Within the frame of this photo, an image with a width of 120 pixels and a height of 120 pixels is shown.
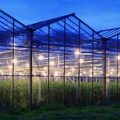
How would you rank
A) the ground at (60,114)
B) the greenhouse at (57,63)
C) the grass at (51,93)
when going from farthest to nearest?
the greenhouse at (57,63) < the grass at (51,93) < the ground at (60,114)

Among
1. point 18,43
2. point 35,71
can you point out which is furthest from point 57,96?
point 18,43

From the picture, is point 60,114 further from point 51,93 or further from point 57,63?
point 57,63

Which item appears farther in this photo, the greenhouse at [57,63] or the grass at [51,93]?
the greenhouse at [57,63]

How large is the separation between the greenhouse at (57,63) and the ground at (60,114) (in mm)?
1268

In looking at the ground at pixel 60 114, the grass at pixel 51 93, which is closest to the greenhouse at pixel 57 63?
the grass at pixel 51 93

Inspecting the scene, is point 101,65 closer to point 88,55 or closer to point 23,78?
point 88,55

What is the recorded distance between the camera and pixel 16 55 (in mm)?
24594

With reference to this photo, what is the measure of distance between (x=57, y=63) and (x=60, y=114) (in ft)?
20.8

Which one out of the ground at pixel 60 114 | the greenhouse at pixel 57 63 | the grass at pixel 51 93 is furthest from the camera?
the greenhouse at pixel 57 63

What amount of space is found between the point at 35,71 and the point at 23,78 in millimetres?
834

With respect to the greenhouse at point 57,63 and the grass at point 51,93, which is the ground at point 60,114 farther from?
the greenhouse at point 57,63

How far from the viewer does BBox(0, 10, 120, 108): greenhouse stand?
24344 millimetres

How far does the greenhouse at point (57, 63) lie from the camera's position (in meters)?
24.3

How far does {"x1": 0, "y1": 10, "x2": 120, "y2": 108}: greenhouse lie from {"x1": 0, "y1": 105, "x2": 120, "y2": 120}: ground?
4.16ft
